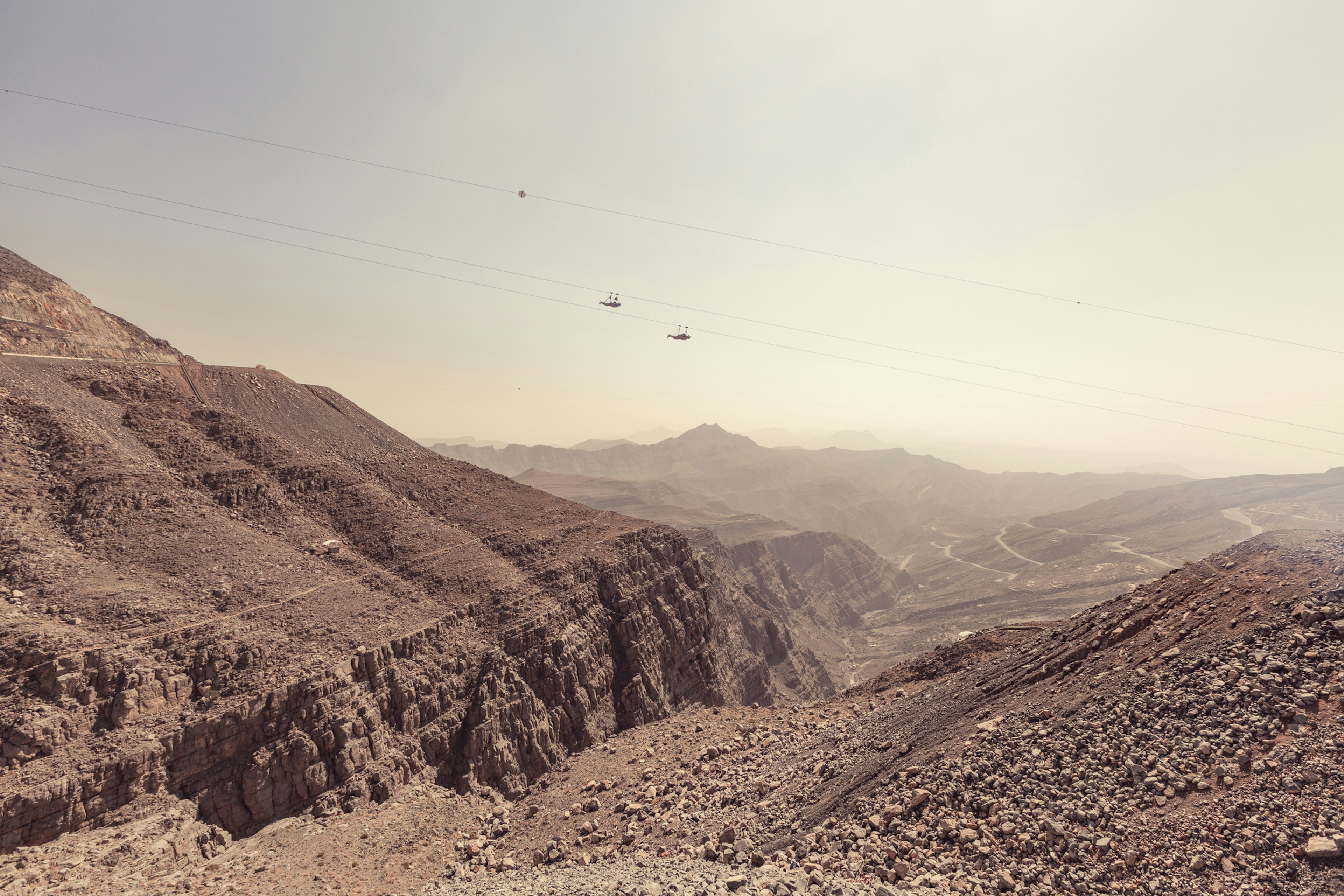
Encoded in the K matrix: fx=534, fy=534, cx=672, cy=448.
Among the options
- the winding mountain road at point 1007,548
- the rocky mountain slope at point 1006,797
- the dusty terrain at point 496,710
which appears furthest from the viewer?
the winding mountain road at point 1007,548

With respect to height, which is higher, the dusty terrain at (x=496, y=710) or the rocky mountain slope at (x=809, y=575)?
the dusty terrain at (x=496, y=710)

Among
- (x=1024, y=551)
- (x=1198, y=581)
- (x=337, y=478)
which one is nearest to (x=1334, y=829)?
(x=1198, y=581)

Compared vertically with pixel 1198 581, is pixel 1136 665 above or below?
below

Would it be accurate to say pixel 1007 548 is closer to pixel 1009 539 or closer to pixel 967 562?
pixel 1009 539

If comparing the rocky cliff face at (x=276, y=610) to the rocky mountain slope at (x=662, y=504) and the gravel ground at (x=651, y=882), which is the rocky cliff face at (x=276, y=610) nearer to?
the gravel ground at (x=651, y=882)

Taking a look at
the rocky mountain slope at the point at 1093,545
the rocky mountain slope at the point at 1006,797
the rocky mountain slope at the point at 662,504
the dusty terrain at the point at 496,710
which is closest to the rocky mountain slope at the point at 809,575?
the rocky mountain slope at the point at 662,504

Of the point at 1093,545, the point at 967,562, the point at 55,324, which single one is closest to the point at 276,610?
→ the point at 55,324

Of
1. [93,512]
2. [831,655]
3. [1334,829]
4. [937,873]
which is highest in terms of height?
[93,512]

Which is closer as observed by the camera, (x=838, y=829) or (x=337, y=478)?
(x=838, y=829)

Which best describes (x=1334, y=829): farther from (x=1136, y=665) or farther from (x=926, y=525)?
(x=926, y=525)
